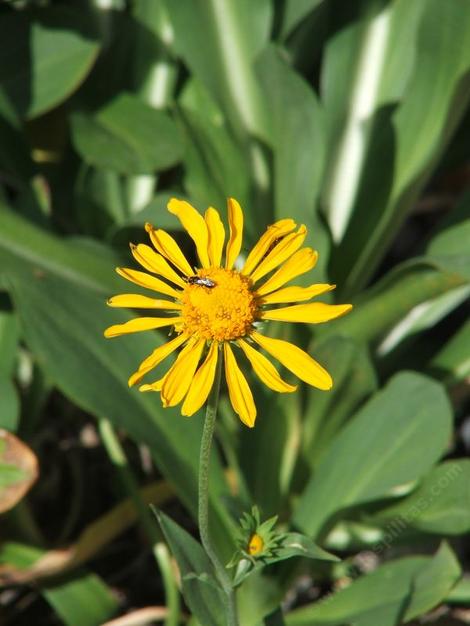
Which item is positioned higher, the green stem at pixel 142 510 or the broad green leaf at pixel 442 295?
the broad green leaf at pixel 442 295

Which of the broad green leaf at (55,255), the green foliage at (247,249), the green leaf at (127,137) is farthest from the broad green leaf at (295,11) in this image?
the broad green leaf at (55,255)

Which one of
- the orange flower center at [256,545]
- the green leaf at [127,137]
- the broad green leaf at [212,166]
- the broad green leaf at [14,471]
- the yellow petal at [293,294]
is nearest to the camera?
the yellow petal at [293,294]

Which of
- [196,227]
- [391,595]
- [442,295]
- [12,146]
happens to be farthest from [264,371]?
→ [12,146]

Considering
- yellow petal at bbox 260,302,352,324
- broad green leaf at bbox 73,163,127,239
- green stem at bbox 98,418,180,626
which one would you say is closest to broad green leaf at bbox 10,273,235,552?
green stem at bbox 98,418,180,626

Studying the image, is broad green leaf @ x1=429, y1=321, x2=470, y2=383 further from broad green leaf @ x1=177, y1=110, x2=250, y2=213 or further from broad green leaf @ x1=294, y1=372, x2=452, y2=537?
broad green leaf @ x1=177, y1=110, x2=250, y2=213

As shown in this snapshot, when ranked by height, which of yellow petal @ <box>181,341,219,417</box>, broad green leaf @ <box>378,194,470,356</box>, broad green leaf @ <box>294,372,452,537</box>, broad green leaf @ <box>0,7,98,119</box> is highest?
broad green leaf @ <box>0,7,98,119</box>

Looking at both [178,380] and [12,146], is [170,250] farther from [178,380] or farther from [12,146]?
[12,146]

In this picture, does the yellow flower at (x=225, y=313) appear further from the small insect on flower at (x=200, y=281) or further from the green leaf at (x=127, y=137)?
the green leaf at (x=127, y=137)
